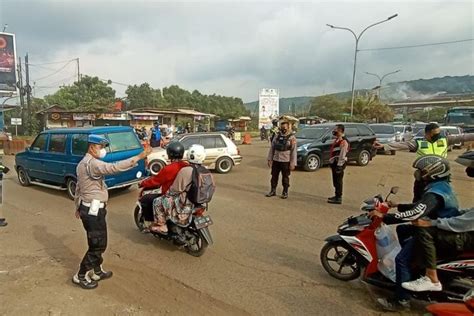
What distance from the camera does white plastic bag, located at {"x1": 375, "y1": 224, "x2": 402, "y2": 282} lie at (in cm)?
330

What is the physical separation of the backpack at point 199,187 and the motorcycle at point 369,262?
165 centimetres

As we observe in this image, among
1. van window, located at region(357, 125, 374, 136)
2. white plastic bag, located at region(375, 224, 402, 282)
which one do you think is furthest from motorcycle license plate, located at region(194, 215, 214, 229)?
van window, located at region(357, 125, 374, 136)

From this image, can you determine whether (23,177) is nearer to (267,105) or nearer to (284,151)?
(284,151)

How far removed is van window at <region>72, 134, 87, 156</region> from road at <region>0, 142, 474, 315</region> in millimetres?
1181

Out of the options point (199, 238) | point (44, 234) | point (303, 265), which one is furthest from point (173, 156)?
point (44, 234)

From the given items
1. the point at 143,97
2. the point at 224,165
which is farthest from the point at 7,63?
the point at 143,97

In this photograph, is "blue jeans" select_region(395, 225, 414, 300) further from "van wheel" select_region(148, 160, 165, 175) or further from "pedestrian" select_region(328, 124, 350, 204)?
"van wheel" select_region(148, 160, 165, 175)

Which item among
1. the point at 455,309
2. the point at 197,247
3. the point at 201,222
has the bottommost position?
the point at 197,247

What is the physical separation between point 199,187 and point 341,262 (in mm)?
1958

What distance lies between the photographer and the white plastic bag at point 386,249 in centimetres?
330

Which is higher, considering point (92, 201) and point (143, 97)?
point (143, 97)

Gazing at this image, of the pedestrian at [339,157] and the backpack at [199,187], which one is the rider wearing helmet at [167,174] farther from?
the pedestrian at [339,157]

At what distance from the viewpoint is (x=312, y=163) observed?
Answer: 1159cm

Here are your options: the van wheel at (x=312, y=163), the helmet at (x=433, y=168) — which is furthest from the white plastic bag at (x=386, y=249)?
the van wheel at (x=312, y=163)
